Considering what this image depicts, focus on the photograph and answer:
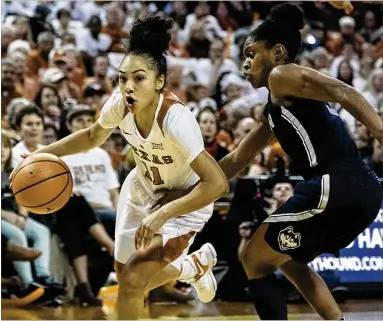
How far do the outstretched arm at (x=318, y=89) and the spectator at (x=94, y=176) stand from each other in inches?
134

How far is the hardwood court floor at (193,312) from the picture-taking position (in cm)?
613

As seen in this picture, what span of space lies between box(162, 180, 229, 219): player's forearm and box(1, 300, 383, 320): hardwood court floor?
220 cm

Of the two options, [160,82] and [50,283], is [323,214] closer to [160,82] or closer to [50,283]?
[160,82]

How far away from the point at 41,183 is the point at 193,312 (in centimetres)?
238

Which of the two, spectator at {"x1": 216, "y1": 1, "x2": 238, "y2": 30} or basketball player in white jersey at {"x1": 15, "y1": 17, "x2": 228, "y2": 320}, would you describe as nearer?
basketball player in white jersey at {"x1": 15, "y1": 17, "x2": 228, "y2": 320}

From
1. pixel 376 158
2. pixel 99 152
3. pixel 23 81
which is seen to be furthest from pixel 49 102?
pixel 376 158

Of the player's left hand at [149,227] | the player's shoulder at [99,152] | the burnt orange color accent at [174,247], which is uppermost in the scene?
the player's left hand at [149,227]

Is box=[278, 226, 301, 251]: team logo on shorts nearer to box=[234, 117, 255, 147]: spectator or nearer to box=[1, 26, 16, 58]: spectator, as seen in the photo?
box=[234, 117, 255, 147]: spectator

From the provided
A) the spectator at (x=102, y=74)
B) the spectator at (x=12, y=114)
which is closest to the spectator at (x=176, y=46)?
the spectator at (x=102, y=74)

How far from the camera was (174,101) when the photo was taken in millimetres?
4348

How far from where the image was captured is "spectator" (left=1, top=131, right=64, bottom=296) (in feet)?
22.4

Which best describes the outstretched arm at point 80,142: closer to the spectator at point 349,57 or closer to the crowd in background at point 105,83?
the crowd in background at point 105,83

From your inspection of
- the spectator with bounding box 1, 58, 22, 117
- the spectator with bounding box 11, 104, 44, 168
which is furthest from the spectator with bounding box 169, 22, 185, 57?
the spectator with bounding box 11, 104, 44, 168

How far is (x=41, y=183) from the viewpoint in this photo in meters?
4.51
